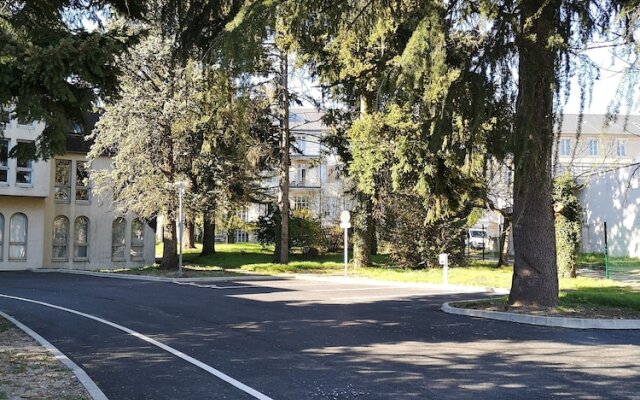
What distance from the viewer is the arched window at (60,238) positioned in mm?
32844

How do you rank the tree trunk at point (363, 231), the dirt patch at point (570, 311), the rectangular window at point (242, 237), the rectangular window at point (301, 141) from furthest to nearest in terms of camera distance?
the rectangular window at point (242, 237)
the rectangular window at point (301, 141)
the tree trunk at point (363, 231)
the dirt patch at point (570, 311)

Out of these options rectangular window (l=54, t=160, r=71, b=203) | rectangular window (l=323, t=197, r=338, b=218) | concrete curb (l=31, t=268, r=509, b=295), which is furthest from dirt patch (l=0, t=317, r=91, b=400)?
rectangular window (l=323, t=197, r=338, b=218)

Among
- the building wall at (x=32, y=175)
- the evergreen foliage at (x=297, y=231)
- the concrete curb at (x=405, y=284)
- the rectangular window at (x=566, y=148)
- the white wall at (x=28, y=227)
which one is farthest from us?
the evergreen foliage at (x=297, y=231)

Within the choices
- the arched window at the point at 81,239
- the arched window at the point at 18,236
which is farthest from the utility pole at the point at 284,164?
the arched window at the point at 18,236

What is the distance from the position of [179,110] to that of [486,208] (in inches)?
612

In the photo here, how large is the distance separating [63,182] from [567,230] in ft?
85.3

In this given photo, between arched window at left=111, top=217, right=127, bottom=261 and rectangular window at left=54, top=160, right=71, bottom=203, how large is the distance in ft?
10.2

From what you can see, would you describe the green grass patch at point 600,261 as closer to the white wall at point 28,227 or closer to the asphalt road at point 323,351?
the asphalt road at point 323,351

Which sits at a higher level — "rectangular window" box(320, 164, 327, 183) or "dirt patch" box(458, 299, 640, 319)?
"rectangular window" box(320, 164, 327, 183)

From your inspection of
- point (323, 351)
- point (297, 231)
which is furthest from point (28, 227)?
point (323, 351)

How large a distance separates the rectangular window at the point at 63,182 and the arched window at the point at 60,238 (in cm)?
106

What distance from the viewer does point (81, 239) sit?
111 ft

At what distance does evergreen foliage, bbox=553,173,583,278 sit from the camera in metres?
22.3

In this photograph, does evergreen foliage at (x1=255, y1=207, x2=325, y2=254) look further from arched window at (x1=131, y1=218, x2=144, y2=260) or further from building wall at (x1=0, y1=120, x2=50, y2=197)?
building wall at (x1=0, y1=120, x2=50, y2=197)
